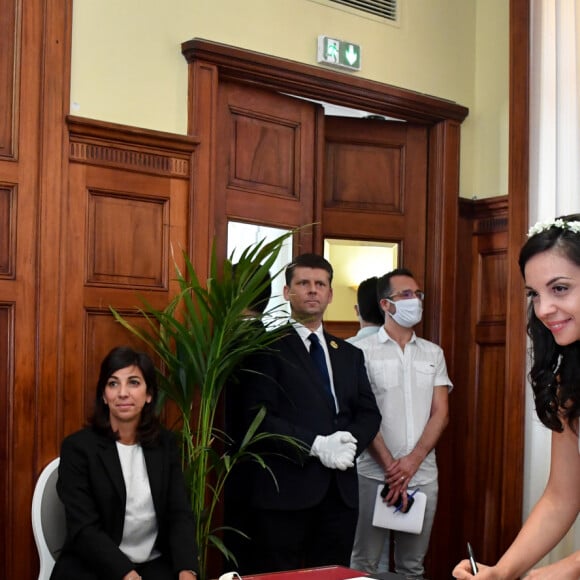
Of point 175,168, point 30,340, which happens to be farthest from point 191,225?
point 30,340

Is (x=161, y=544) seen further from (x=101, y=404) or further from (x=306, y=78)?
(x=306, y=78)

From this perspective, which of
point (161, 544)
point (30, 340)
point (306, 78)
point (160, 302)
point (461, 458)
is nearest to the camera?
point (161, 544)

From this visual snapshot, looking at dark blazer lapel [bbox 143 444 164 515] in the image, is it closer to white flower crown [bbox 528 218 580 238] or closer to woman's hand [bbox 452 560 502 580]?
woman's hand [bbox 452 560 502 580]

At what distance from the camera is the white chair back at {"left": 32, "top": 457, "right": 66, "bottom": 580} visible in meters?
3.14

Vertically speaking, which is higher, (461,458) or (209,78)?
(209,78)

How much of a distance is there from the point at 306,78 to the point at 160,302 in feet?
4.27

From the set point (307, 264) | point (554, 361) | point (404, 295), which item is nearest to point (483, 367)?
point (404, 295)

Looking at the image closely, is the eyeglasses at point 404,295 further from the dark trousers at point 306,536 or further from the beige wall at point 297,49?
the dark trousers at point 306,536

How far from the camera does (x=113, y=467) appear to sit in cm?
317

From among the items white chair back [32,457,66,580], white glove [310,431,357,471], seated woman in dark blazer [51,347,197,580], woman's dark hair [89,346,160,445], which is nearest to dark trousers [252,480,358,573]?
white glove [310,431,357,471]

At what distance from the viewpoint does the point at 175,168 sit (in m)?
3.96

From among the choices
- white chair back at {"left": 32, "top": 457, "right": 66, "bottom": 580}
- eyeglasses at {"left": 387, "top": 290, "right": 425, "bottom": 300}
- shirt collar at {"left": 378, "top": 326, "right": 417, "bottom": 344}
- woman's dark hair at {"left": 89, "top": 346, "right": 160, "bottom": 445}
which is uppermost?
eyeglasses at {"left": 387, "top": 290, "right": 425, "bottom": 300}

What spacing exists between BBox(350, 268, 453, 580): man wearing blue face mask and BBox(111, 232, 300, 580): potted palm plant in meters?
0.70

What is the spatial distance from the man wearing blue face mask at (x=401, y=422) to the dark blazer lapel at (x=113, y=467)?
1.39 meters
